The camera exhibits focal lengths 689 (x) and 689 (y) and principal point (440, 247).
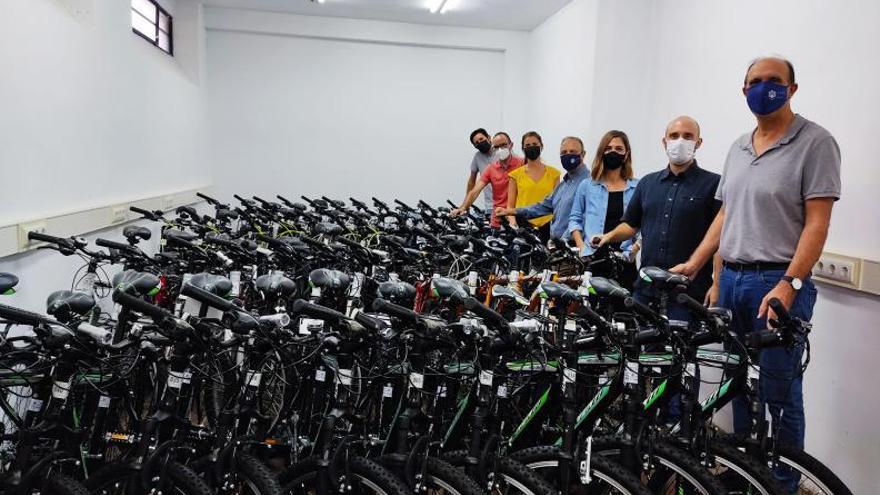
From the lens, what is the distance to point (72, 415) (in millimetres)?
1814

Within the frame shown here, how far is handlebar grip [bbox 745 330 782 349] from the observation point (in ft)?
5.68

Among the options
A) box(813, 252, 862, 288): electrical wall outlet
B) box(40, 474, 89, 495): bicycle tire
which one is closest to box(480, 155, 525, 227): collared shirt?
box(813, 252, 862, 288): electrical wall outlet

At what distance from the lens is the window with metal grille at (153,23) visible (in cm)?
605

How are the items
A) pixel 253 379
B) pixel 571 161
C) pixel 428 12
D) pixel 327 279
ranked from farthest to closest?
1. pixel 428 12
2. pixel 571 161
3. pixel 327 279
4. pixel 253 379

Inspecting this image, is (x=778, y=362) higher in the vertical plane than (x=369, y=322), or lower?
lower

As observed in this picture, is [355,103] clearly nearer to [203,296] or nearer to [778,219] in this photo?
[778,219]

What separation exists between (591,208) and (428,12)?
4.65 m

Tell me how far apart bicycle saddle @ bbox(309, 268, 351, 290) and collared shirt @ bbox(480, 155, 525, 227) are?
3.16 m

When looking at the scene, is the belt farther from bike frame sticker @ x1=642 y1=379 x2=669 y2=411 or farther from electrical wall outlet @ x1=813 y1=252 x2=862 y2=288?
bike frame sticker @ x1=642 y1=379 x2=669 y2=411

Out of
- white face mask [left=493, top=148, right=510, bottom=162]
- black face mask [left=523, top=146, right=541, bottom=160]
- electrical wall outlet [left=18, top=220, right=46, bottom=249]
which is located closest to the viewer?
electrical wall outlet [left=18, top=220, right=46, bottom=249]

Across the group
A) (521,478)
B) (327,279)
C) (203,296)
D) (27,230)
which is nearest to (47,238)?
(27,230)

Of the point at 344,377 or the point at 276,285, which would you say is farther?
the point at 276,285

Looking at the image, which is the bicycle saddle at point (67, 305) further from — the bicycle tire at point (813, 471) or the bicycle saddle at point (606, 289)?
the bicycle tire at point (813, 471)

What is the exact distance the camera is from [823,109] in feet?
9.27
